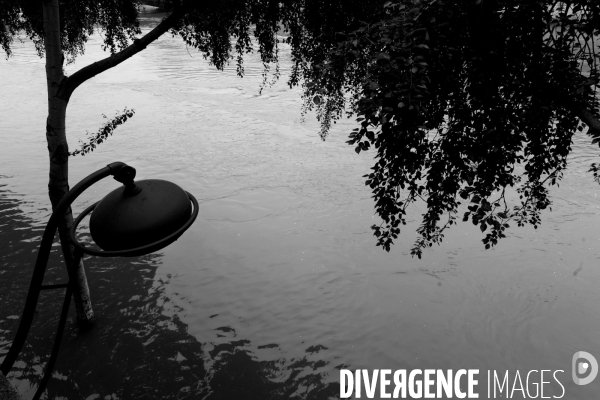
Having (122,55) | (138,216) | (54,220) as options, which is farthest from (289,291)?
(138,216)

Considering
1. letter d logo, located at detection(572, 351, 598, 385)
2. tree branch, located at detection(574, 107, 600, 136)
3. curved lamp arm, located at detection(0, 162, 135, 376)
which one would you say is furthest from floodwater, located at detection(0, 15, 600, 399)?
tree branch, located at detection(574, 107, 600, 136)

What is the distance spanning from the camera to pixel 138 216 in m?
2.42

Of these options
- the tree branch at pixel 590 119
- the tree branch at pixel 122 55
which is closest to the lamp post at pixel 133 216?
the tree branch at pixel 590 119

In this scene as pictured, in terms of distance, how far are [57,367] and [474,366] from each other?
5.98 metres

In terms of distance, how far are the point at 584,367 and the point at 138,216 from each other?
7421mm

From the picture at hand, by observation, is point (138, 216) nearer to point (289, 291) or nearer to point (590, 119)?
point (590, 119)

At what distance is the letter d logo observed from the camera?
697 centimetres

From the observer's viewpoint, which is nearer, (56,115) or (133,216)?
(133,216)

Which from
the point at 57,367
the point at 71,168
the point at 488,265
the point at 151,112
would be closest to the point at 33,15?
the point at 57,367

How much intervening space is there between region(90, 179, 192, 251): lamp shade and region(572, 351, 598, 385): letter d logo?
6.90m

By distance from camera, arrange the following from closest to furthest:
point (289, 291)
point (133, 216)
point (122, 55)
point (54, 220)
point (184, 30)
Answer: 1. point (133, 216)
2. point (54, 220)
3. point (122, 55)
4. point (184, 30)
5. point (289, 291)

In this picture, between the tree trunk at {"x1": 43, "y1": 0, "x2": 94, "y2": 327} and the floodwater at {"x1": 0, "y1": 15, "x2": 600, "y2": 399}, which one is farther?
the floodwater at {"x1": 0, "y1": 15, "x2": 600, "y2": 399}

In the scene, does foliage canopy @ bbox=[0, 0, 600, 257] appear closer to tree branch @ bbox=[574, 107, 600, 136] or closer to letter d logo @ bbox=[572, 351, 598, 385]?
tree branch @ bbox=[574, 107, 600, 136]

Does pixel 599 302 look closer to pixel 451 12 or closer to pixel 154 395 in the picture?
pixel 451 12
